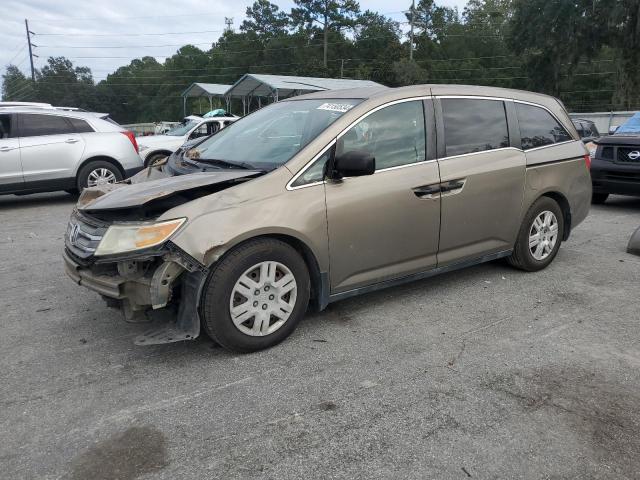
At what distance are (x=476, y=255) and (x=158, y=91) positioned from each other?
9466 centimetres

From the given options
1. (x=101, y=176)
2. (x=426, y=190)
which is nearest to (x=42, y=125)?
(x=101, y=176)

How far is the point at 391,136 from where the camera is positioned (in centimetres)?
404

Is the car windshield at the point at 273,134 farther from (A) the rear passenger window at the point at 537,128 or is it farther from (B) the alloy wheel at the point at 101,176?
(B) the alloy wheel at the point at 101,176

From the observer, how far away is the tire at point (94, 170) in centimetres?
916

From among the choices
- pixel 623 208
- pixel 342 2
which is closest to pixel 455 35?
pixel 342 2

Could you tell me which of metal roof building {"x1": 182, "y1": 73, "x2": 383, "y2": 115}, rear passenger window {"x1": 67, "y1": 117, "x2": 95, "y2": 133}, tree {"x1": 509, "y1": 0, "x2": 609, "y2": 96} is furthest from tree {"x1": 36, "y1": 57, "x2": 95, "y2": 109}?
rear passenger window {"x1": 67, "y1": 117, "x2": 95, "y2": 133}

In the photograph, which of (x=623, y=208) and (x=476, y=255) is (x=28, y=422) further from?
(x=623, y=208)

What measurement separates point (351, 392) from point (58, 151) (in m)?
7.80

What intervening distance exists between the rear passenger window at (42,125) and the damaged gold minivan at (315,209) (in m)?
5.63

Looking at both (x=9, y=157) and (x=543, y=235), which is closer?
(x=543, y=235)

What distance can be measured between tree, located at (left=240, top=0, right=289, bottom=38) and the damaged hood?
82044 mm

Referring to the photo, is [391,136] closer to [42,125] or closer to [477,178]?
[477,178]

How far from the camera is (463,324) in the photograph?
13.1 ft

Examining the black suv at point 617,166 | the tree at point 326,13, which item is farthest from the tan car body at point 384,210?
the tree at point 326,13
